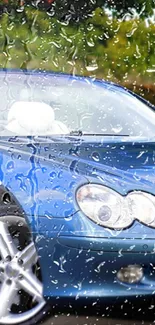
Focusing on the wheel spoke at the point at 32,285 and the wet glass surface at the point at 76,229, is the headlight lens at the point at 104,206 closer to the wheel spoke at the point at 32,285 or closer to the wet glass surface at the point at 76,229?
the wet glass surface at the point at 76,229

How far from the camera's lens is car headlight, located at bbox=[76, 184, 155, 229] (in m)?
2.98

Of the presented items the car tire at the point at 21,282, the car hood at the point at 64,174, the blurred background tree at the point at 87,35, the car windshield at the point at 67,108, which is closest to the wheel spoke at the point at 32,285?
the car tire at the point at 21,282

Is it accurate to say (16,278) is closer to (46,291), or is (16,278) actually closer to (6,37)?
(46,291)

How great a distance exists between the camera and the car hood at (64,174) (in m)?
3.01

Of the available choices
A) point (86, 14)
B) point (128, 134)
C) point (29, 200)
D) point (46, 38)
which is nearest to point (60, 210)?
point (29, 200)

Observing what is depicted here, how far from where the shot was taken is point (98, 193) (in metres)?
3.03

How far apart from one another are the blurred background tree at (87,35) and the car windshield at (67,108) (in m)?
1.03

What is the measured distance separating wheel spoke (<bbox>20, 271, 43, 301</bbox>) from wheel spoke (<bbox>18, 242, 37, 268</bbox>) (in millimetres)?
38

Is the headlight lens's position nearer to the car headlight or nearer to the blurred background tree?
the car headlight

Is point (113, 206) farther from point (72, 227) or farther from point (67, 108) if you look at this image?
point (67, 108)

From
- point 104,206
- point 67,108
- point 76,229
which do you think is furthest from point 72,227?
point 67,108

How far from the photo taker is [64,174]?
3.05 metres

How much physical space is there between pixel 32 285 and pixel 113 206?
42cm

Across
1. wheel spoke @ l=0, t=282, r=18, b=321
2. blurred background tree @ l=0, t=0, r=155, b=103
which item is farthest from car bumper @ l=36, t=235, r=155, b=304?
blurred background tree @ l=0, t=0, r=155, b=103
